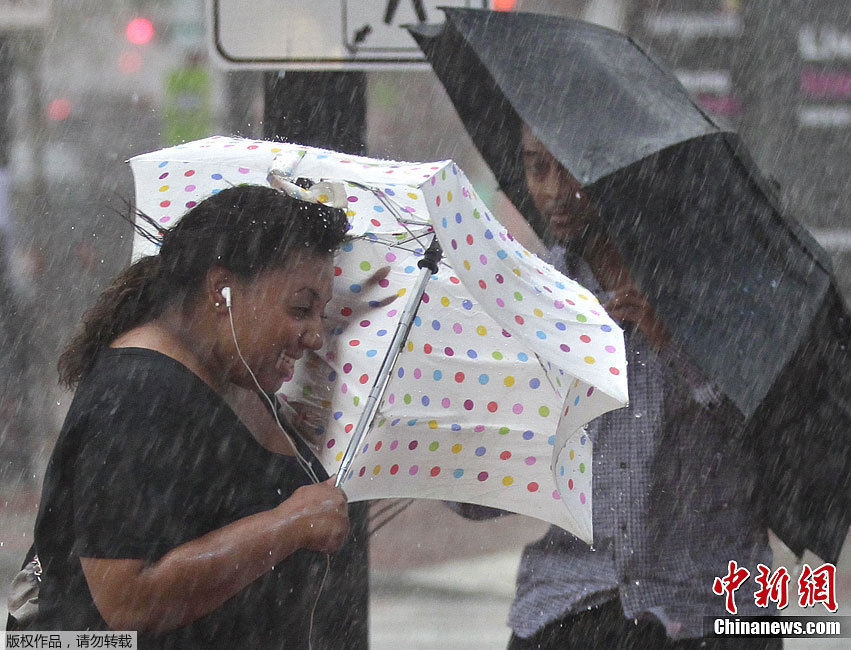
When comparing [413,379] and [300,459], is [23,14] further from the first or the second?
[300,459]

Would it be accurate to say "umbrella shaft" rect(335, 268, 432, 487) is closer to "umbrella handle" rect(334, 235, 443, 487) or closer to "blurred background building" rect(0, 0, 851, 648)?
"umbrella handle" rect(334, 235, 443, 487)

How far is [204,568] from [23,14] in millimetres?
10899

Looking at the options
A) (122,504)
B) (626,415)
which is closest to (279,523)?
(122,504)

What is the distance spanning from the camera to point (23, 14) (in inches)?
467

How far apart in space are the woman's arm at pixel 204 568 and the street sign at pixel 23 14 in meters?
9.95

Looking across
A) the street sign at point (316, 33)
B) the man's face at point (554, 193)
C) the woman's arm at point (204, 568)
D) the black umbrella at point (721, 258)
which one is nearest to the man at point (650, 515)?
the man's face at point (554, 193)

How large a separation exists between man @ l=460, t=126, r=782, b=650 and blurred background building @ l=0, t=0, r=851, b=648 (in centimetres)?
424

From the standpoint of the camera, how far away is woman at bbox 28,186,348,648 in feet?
7.23

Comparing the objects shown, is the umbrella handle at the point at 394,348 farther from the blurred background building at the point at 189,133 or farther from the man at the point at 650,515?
the blurred background building at the point at 189,133

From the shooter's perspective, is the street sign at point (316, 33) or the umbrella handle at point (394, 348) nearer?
the umbrella handle at point (394, 348)

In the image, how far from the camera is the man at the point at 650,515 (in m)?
3.02

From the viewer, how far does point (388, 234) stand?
298cm

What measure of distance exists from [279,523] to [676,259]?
1210 millimetres

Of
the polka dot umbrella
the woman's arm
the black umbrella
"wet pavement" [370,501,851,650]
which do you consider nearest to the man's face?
the black umbrella
